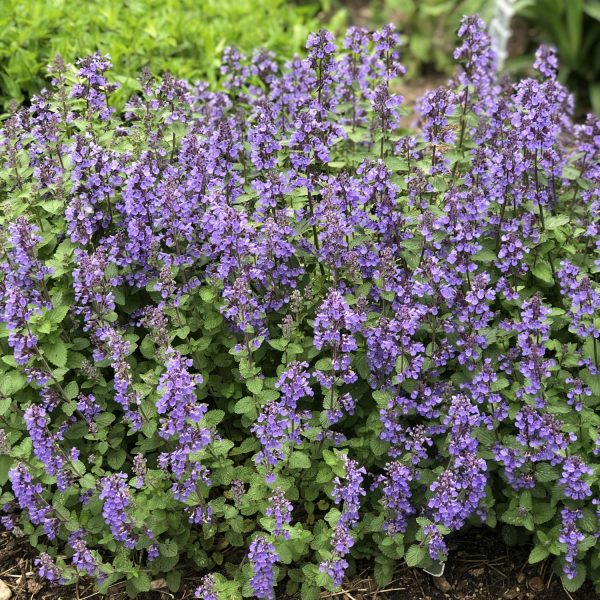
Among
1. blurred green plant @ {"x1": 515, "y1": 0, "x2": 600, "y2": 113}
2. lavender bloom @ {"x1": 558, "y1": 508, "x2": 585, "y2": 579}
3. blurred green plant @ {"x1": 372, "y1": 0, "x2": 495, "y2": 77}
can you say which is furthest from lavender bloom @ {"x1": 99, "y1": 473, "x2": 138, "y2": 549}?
blurred green plant @ {"x1": 372, "y1": 0, "x2": 495, "y2": 77}

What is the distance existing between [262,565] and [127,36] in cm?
435

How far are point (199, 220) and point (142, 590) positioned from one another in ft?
5.75

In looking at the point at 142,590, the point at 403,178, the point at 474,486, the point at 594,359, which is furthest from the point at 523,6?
the point at 142,590

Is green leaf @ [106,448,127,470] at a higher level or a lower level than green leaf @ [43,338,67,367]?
lower

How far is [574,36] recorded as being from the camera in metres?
8.97

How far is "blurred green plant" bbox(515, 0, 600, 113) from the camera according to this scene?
349 inches

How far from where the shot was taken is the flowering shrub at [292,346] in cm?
371

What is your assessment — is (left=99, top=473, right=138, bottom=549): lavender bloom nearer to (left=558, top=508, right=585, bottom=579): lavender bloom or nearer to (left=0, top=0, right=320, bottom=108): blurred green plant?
(left=558, top=508, right=585, bottom=579): lavender bloom

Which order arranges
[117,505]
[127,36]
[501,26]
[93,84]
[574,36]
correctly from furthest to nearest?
[574,36] → [501,26] → [127,36] → [93,84] → [117,505]

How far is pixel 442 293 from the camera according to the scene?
12.3ft

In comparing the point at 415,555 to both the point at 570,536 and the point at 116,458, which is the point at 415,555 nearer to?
the point at 570,536

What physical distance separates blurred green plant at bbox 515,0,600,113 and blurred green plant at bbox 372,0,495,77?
0.84m

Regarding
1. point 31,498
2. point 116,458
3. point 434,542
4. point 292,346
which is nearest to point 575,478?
point 434,542

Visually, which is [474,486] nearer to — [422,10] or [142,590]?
[142,590]
